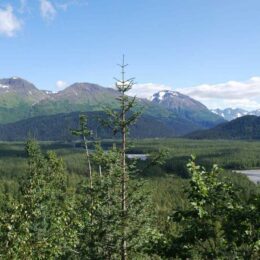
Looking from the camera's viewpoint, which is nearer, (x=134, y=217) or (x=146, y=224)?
(x=134, y=217)

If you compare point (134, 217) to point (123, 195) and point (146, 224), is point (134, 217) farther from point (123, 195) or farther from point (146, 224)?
point (123, 195)

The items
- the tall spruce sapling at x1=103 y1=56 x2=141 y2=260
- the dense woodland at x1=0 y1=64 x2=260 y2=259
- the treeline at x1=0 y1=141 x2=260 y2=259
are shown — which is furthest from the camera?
the tall spruce sapling at x1=103 y1=56 x2=141 y2=260

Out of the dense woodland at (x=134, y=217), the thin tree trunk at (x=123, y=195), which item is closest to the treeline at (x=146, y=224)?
the dense woodland at (x=134, y=217)

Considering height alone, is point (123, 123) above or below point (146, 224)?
above

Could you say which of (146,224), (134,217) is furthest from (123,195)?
(146,224)

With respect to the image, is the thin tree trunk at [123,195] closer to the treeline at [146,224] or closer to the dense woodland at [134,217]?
the dense woodland at [134,217]

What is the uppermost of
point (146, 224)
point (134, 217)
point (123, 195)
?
point (123, 195)

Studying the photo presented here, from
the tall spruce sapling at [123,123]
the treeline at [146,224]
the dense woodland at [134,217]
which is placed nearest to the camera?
the treeline at [146,224]

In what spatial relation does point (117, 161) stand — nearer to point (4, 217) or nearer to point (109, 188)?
point (109, 188)

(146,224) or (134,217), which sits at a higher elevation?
(134,217)

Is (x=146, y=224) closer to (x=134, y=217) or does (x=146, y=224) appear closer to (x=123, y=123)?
(x=134, y=217)

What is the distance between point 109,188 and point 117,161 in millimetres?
1912

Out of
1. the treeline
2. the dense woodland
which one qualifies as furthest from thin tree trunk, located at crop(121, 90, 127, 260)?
the treeline

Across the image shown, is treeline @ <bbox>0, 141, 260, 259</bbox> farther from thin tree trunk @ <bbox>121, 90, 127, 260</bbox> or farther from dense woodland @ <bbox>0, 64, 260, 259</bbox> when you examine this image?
thin tree trunk @ <bbox>121, 90, 127, 260</bbox>
